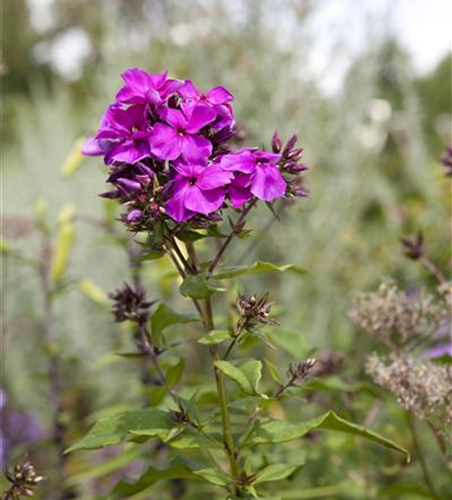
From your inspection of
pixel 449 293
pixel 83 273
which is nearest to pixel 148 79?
pixel 449 293

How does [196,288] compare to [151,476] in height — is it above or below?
above

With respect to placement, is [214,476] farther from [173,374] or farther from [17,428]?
[17,428]

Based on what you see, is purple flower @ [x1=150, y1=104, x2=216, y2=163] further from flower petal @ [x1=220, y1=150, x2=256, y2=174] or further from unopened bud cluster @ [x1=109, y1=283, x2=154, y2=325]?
unopened bud cluster @ [x1=109, y1=283, x2=154, y2=325]

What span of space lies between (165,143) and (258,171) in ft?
0.39

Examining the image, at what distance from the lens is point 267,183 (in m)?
0.97

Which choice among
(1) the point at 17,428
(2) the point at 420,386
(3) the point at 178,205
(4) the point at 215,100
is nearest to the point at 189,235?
(3) the point at 178,205

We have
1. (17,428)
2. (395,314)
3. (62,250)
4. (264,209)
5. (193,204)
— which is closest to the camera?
(193,204)

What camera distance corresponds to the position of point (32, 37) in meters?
13.8

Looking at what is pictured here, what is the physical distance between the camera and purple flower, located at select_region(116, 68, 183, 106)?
982 millimetres

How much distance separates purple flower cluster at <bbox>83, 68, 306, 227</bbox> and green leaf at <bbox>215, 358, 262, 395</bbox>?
19 cm

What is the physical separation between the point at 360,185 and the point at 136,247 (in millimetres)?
1878

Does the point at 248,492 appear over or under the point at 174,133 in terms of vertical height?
under

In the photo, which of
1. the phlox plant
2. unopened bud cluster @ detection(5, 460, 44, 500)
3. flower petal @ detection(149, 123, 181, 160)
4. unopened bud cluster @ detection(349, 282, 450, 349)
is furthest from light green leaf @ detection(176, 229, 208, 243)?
unopened bud cluster @ detection(349, 282, 450, 349)

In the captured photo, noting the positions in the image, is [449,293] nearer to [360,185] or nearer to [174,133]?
[174,133]
